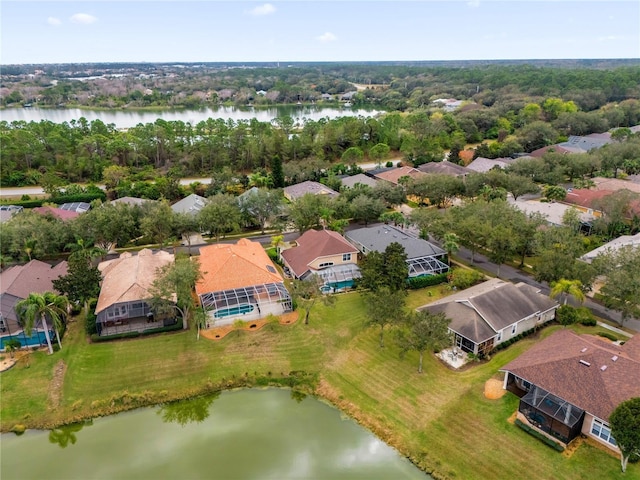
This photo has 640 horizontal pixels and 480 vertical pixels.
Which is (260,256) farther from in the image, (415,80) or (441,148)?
(415,80)

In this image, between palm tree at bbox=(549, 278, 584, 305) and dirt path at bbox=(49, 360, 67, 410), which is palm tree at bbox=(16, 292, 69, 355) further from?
palm tree at bbox=(549, 278, 584, 305)

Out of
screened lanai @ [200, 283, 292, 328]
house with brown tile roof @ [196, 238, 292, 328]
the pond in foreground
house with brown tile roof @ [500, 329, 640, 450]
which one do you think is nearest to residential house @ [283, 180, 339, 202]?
house with brown tile roof @ [196, 238, 292, 328]

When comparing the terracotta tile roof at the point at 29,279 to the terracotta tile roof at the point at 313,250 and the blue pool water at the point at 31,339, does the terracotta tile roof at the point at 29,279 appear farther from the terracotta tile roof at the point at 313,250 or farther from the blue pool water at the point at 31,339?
the terracotta tile roof at the point at 313,250

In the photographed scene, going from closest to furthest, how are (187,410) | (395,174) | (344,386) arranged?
(187,410)
(344,386)
(395,174)

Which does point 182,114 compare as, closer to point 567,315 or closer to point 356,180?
point 356,180

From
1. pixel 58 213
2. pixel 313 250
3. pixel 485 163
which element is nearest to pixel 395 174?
pixel 485 163

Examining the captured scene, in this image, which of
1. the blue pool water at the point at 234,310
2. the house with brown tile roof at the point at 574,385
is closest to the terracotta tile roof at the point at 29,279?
the blue pool water at the point at 234,310

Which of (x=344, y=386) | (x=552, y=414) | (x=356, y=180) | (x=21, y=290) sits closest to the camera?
(x=552, y=414)
